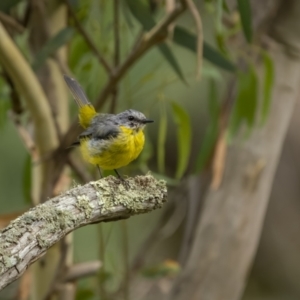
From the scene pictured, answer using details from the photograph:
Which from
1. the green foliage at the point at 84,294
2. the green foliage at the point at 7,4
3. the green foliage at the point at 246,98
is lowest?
the green foliage at the point at 84,294

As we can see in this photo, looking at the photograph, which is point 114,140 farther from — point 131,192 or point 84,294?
point 84,294

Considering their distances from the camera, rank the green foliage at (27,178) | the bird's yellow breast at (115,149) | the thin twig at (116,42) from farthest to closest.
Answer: the green foliage at (27,178) < the thin twig at (116,42) < the bird's yellow breast at (115,149)

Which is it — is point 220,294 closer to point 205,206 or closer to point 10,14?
point 205,206

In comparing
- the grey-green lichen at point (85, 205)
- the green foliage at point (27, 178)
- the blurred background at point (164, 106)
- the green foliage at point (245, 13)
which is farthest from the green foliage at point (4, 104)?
the grey-green lichen at point (85, 205)

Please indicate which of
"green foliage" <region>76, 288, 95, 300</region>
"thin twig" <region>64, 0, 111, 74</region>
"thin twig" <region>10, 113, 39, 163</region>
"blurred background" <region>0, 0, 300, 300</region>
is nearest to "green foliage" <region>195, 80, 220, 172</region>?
"blurred background" <region>0, 0, 300, 300</region>

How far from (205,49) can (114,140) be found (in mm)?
398

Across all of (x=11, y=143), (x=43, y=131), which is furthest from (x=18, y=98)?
(x=11, y=143)

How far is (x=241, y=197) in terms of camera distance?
2.03m

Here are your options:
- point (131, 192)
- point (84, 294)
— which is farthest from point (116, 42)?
point (84, 294)

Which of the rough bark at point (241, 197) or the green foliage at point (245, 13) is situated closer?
the green foliage at point (245, 13)

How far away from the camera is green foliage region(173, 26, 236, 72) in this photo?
62.2 inches

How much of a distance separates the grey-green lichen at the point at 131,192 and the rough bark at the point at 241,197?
3.04 feet

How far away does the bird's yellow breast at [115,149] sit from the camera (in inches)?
51.9

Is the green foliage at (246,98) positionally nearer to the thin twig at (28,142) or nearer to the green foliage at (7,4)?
the thin twig at (28,142)
